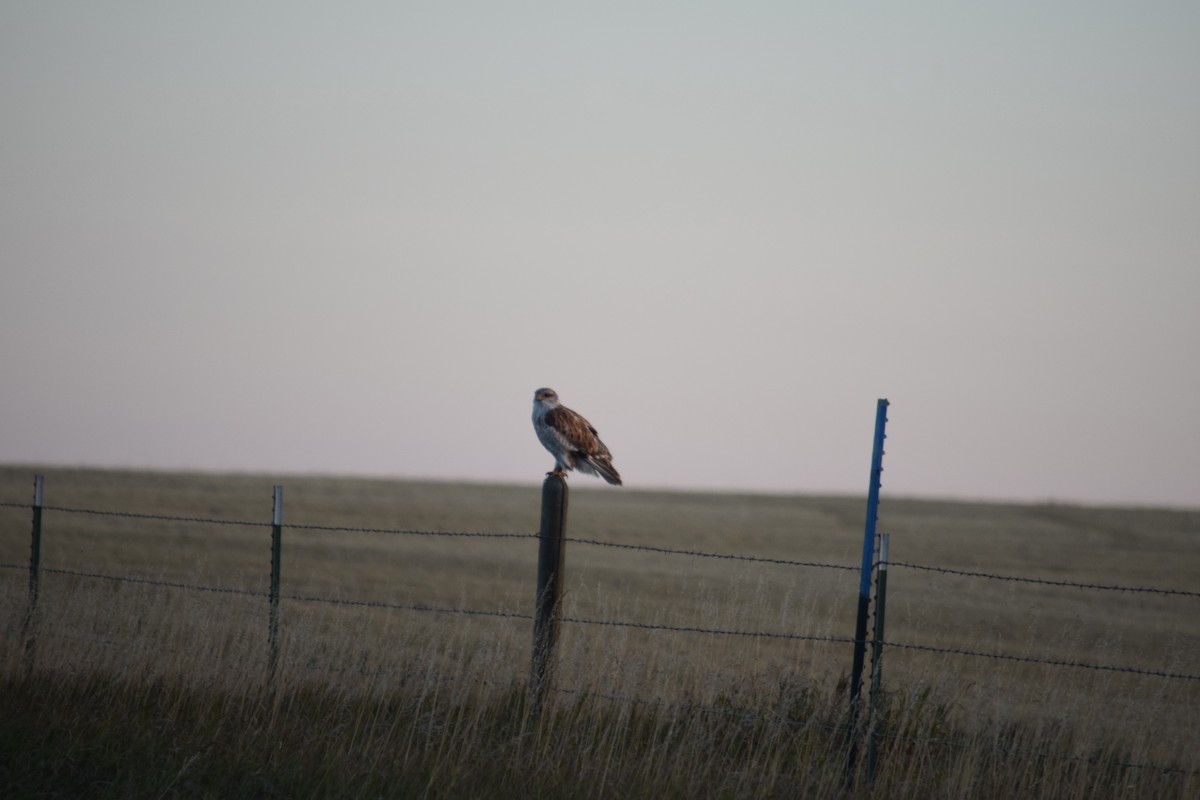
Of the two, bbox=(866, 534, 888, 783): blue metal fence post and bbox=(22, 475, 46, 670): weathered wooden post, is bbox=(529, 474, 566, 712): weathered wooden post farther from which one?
bbox=(22, 475, 46, 670): weathered wooden post

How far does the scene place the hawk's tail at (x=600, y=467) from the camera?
31.9 feet

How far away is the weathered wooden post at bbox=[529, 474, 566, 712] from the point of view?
7.29 m

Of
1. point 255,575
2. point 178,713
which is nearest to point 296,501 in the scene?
point 255,575

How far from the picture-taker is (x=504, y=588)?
73.2 ft

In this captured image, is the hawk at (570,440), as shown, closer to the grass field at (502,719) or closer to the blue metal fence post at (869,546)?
the grass field at (502,719)

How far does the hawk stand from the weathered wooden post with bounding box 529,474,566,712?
2.17 meters

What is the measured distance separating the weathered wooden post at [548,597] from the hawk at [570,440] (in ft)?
7.12

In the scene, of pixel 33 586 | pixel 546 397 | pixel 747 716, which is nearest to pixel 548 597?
pixel 747 716

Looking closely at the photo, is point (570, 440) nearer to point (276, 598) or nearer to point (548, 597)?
point (548, 597)

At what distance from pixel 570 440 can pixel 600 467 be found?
403mm

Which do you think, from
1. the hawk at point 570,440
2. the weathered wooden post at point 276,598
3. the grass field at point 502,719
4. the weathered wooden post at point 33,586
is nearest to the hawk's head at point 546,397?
the hawk at point 570,440

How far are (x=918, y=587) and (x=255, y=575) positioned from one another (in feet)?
48.1

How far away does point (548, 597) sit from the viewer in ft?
24.1

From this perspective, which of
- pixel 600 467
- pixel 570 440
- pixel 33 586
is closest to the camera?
pixel 33 586
